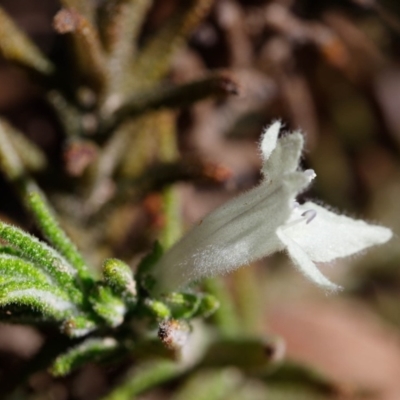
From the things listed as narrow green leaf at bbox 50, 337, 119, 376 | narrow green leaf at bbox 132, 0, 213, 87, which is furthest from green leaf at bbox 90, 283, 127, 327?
narrow green leaf at bbox 132, 0, 213, 87

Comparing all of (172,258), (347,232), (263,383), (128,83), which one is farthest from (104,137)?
(263,383)

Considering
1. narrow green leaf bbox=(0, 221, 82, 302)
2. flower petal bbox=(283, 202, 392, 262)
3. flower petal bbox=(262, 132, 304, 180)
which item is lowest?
flower petal bbox=(283, 202, 392, 262)

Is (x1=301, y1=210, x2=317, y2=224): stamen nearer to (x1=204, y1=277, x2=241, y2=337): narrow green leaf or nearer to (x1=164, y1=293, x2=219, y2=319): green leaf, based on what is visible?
(x1=164, y1=293, x2=219, y2=319): green leaf

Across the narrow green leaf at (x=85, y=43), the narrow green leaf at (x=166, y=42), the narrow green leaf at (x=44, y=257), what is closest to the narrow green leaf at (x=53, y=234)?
the narrow green leaf at (x=44, y=257)

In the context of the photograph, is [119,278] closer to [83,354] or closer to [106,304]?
[106,304]

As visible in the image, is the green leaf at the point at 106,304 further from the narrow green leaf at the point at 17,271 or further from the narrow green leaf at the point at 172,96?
the narrow green leaf at the point at 172,96

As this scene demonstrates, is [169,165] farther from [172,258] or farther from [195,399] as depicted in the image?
[195,399]
